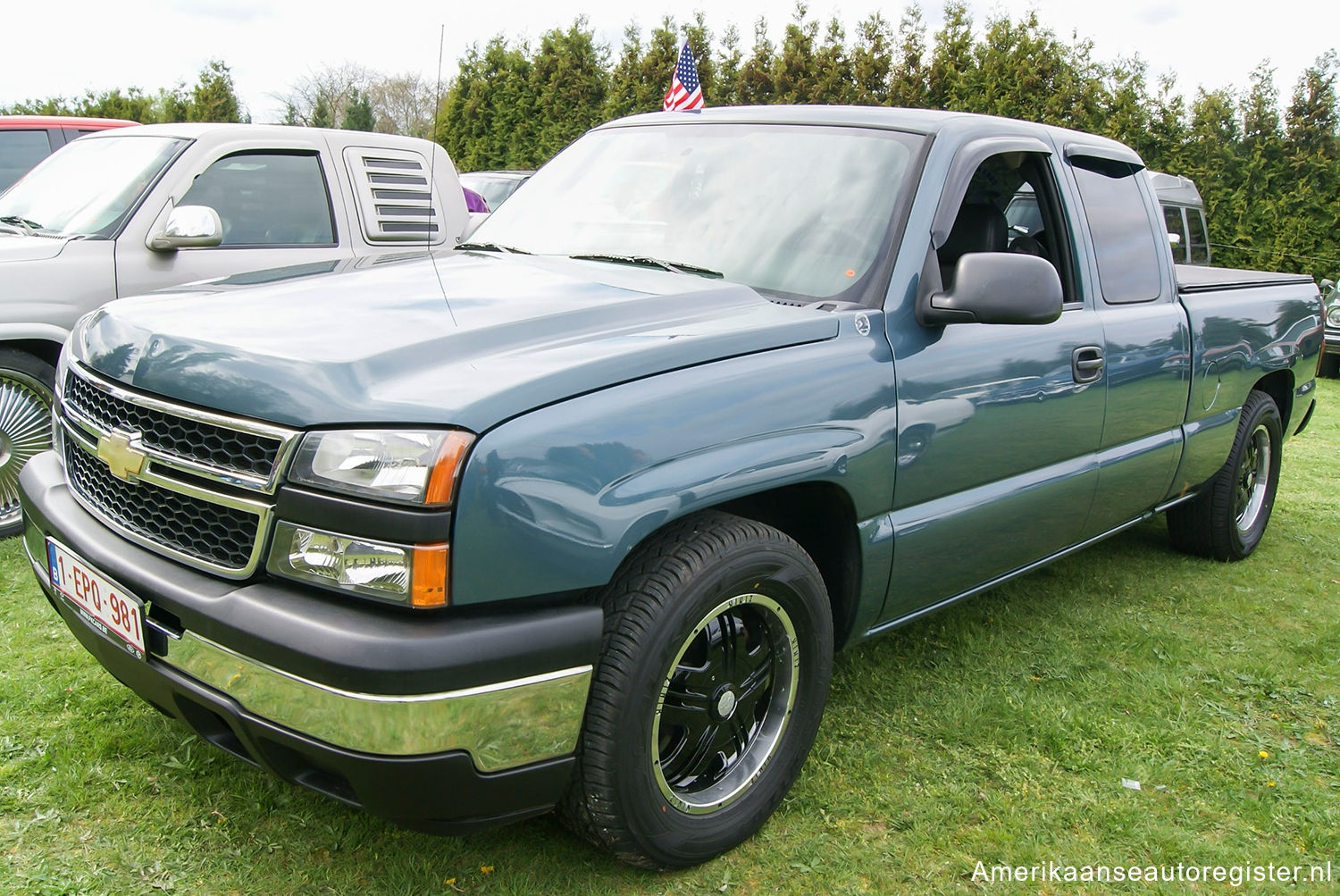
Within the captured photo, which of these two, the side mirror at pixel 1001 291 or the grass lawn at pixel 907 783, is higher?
the side mirror at pixel 1001 291

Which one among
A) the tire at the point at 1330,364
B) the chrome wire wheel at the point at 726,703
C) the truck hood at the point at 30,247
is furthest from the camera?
the tire at the point at 1330,364

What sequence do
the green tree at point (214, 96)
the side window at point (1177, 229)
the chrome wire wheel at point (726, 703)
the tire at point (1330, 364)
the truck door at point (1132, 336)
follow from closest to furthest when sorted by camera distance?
the chrome wire wheel at point (726, 703) → the truck door at point (1132, 336) → the side window at point (1177, 229) → the tire at point (1330, 364) → the green tree at point (214, 96)

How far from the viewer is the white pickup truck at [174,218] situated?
14.7 ft

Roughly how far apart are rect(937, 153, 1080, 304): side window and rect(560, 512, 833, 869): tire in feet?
4.63

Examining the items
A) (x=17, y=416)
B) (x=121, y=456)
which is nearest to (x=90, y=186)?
(x=17, y=416)

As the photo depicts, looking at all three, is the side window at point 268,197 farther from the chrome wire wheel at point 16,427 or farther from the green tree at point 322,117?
the green tree at point 322,117

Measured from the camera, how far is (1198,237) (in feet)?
43.6

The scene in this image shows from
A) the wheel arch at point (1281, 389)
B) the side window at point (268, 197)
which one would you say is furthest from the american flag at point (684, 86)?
the wheel arch at point (1281, 389)

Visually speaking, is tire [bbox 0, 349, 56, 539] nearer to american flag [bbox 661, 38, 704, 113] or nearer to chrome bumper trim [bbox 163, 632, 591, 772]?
chrome bumper trim [bbox 163, 632, 591, 772]

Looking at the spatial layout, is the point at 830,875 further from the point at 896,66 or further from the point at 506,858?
the point at 896,66

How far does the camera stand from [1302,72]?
1452cm

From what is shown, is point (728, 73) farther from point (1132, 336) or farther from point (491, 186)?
point (1132, 336)

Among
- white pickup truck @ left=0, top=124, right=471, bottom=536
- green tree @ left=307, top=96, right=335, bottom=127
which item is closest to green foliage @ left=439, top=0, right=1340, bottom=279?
green tree @ left=307, top=96, right=335, bottom=127

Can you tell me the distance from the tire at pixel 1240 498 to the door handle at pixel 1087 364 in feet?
5.53
